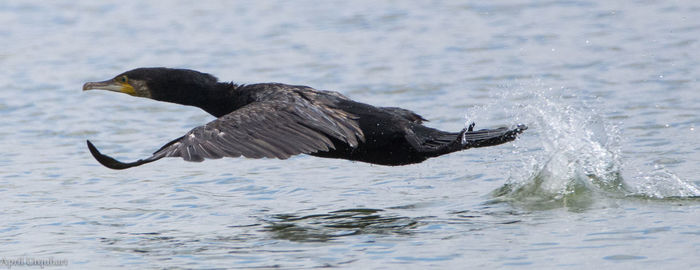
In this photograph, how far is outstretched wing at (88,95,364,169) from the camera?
5820 millimetres

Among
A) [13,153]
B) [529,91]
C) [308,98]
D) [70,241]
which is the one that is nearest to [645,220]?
[308,98]

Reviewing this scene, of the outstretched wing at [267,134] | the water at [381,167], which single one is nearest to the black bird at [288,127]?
the outstretched wing at [267,134]

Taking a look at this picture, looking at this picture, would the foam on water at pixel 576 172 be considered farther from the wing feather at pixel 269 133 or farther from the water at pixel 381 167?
the wing feather at pixel 269 133

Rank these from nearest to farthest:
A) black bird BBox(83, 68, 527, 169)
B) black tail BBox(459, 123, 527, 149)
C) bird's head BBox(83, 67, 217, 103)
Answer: black bird BBox(83, 68, 527, 169) → black tail BBox(459, 123, 527, 149) → bird's head BBox(83, 67, 217, 103)

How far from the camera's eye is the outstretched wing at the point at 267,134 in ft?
19.1

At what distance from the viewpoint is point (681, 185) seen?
686 centimetres

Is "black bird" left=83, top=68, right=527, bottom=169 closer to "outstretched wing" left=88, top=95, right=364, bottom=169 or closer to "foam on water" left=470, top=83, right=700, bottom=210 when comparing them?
"outstretched wing" left=88, top=95, right=364, bottom=169

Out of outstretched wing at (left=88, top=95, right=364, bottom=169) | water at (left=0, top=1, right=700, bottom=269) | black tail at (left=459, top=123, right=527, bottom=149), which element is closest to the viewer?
outstretched wing at (left=88, top=95, right=364, bottom=169)

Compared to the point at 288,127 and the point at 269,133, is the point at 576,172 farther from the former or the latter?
the point at 269,133

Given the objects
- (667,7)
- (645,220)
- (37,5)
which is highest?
(37,5)

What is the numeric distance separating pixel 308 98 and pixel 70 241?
5.68 feet

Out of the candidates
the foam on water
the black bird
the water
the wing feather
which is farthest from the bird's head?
the foam on water

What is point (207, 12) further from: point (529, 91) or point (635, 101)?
point (635, 101)

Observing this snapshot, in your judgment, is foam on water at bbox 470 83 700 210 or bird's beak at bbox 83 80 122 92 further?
bird's beak at bbox 83 80 122 92
